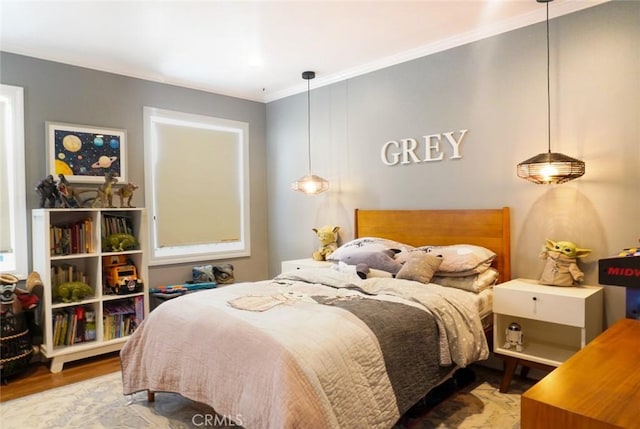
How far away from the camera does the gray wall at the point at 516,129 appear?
2.54 metres

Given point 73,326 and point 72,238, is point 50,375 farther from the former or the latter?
point 72,238

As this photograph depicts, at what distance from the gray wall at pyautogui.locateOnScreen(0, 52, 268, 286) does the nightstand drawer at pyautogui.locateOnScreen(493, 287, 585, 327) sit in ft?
9.79

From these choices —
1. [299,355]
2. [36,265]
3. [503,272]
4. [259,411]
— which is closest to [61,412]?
[36,265]

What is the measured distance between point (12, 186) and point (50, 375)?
1.52 meters

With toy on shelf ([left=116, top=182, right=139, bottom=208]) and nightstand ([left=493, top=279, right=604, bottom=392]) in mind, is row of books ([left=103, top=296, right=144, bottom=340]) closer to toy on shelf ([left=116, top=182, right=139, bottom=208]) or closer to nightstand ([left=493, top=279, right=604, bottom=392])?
toy on shelf ([left=116, top=182, right=139, bottom=208])

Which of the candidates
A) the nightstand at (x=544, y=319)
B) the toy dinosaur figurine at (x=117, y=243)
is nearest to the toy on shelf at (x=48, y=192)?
the toy dinosaur figurine at (x=117, y=243)

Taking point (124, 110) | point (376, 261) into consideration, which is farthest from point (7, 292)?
point (376, 261)

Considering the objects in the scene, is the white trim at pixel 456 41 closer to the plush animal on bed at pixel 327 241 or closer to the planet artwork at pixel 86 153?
the plush animal on bed at pixel 327 241

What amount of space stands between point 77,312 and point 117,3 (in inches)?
92.8

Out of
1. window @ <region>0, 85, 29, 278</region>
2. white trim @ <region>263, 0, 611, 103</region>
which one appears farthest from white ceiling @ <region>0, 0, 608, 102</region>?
window @ <region>0, 85, 29, 278</region>

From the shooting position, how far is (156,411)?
2465mm

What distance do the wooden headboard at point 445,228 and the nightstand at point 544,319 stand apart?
30 centimetres

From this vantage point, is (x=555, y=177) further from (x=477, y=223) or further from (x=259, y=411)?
(x=259, y=411)

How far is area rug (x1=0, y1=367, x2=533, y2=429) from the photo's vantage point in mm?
2312
